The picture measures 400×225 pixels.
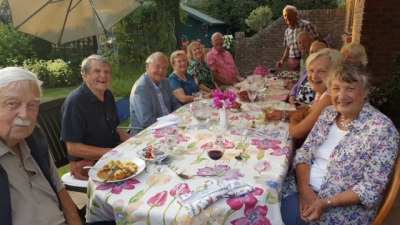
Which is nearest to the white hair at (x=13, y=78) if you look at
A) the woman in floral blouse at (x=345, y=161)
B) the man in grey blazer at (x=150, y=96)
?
the man in grey blazer at (x=150, y=96)

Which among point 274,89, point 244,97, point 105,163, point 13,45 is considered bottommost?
point 274,89

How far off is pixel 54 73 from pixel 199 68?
6.00m

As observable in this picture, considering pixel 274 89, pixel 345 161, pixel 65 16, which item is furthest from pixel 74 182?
pixel 274 89

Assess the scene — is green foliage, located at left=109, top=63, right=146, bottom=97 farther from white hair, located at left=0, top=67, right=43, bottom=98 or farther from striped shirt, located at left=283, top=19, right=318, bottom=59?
white hair, located at left=0, top=67, right=43, bottom=98

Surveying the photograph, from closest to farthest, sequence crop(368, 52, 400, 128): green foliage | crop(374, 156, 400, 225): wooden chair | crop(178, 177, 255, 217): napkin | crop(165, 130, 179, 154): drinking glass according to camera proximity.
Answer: crop(178, 177, 255, 217): napkin, crop(374, 156, 400, 225): wooden chair, crop(165, 130, 179, 154): drinking glass, crop(368, 52, 400, 128): green foliage

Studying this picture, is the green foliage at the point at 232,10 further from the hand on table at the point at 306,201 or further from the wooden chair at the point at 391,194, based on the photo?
the wooden chair at the point at 391,194

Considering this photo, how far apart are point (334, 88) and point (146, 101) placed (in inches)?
64.7

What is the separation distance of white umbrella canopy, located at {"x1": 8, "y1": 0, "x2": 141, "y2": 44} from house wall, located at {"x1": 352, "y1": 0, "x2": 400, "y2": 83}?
3256 millimetres

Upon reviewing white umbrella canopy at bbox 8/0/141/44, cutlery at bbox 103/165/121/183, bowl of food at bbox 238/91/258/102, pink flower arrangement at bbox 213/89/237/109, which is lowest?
bowl of food at bbox 238/91/258/102

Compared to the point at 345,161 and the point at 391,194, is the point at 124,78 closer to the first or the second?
the point at 345,161

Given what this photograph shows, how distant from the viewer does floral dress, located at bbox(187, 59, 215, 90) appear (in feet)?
14.0

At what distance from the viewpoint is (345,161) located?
5.42 ft

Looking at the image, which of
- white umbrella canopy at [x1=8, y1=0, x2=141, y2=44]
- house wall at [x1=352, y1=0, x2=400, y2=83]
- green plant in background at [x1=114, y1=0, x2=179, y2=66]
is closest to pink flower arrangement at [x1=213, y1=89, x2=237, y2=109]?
white umbrella canopy at [x1=8, y1=0, x2=141, y2=44]

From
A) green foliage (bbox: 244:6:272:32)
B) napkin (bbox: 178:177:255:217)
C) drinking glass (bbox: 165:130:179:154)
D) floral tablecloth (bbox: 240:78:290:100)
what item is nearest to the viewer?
napkin (bbox: 178:177:255:217)
